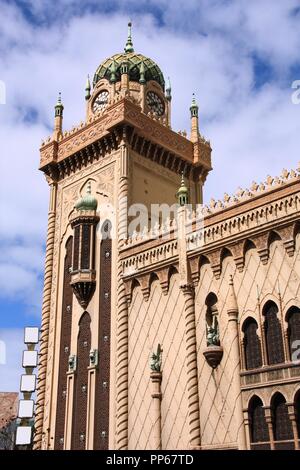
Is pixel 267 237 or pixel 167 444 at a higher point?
pixel 267 237

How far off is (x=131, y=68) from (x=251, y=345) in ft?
59.5

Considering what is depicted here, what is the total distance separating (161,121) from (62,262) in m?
8.87

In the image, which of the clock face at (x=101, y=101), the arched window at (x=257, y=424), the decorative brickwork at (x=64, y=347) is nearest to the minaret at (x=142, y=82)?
the clock face at (x=101, y=101)

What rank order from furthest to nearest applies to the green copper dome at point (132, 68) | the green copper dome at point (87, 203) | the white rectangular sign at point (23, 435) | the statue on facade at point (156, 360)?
the green copper dome at point (132, 68) → the white rectangular sign at point (23, 435) → the green copper dome at point (87, 203) → the statue on facade at point (156, 360)

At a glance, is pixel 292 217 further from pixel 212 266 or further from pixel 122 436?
pixel 122 436

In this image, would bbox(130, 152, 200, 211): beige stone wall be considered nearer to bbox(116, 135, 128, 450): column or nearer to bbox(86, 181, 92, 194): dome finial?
bbox(116, 135, 128, 450): column

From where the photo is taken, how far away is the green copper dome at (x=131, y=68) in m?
32.4

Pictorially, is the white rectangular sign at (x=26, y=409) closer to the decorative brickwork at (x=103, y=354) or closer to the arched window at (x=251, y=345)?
the decorative brickwork at (x=103, y=354)

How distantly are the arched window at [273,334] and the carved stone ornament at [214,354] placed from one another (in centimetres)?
183

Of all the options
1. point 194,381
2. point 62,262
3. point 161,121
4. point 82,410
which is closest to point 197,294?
point 194,381

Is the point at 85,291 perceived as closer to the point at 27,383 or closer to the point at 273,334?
the point at 27,383

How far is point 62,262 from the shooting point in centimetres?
2989

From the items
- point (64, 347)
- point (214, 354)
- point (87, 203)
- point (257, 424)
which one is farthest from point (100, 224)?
point (257, 424)

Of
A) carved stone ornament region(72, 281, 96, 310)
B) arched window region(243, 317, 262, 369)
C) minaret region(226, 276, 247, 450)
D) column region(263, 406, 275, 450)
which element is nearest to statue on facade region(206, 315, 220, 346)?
minaret region(226, 276, 247, 450)
